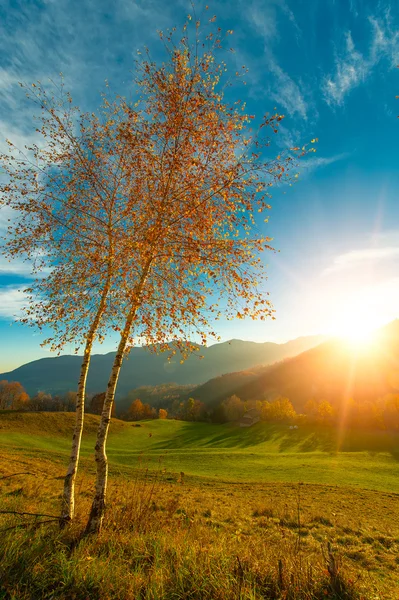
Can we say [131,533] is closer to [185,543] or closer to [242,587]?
[185,543]

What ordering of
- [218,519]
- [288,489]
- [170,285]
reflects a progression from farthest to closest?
[288,489]
[218,519]
[170,285]

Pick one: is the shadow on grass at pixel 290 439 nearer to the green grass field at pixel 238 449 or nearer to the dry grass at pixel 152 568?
the green grass field at pixel 238 449

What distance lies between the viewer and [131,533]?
7.42 m

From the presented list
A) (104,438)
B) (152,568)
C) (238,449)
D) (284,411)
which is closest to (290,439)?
A: (238,449)

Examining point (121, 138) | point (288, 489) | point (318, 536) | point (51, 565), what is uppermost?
point (121, 138)

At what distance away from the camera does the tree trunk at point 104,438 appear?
25.6 feet

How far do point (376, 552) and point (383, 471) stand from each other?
46278 millimetres

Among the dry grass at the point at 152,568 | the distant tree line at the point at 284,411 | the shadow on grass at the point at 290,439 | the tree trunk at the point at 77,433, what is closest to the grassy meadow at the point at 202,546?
the dry grass at the point at 152,568

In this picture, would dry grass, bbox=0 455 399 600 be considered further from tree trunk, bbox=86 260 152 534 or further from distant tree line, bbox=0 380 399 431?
distant tree line, bbox=0 380 399 431

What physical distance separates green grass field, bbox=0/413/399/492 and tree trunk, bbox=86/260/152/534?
2990 cm

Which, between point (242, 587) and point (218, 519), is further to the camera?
point (218, 519)

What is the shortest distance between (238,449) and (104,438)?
69606mm

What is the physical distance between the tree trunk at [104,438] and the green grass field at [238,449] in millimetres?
29899

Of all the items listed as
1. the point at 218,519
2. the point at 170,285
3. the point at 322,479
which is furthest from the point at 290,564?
the point at 322,479
